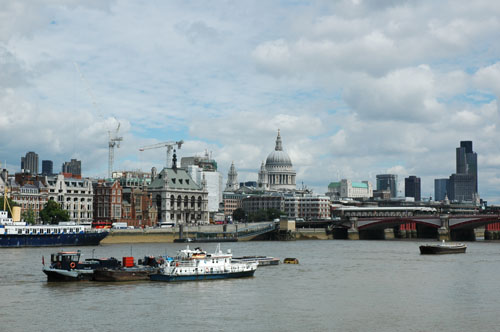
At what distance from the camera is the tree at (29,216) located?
157m

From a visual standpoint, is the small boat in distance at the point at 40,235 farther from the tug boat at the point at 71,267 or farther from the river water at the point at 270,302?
the tug boat at the point at 71,267

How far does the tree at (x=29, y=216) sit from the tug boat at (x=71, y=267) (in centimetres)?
8488

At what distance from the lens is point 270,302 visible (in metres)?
58.3

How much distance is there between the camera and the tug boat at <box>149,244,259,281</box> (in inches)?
2822

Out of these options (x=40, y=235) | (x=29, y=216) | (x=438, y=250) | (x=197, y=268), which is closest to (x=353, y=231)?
(x=438, y=250)

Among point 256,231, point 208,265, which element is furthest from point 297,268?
point 256,231

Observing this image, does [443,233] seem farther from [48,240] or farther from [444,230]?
[48,240]

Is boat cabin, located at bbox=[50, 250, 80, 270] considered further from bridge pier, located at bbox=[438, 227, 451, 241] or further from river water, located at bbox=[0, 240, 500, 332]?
bridge pier, located at bbox=[438, 227, 451, 241]

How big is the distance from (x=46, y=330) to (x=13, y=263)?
154 ft

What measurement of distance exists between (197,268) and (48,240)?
63.3m

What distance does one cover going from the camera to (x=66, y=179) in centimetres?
18988

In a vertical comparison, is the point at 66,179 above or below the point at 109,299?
above

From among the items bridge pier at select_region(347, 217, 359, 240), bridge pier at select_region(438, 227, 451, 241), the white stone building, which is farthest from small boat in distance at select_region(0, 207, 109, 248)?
bridge pier at select_region(438, 227, 451, 241)

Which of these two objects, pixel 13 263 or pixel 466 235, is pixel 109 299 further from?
pixel 466 235
